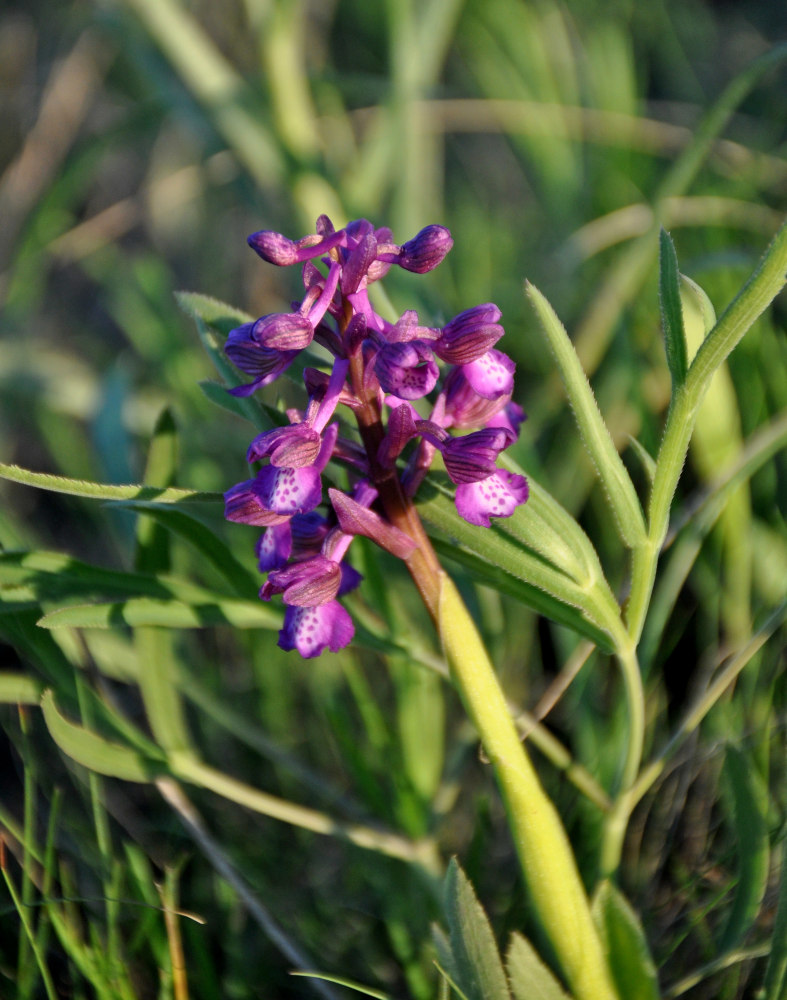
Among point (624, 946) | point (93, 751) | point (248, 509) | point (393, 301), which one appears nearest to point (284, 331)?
point (248, 509)

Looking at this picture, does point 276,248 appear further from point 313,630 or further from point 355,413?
point 313,630

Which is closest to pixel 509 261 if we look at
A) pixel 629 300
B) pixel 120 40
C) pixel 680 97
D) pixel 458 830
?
pixel 629 300

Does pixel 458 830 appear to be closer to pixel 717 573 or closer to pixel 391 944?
pixel 391 944

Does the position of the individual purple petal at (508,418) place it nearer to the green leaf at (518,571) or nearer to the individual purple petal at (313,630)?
the green leaf at (518,571)

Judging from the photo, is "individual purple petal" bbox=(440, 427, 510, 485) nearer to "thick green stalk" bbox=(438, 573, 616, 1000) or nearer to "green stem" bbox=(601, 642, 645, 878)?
"thick green stalk" bbox=(438, 573, 616, 1000)

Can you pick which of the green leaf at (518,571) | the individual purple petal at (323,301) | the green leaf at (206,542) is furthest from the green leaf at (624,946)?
the individual purple petal at (323,301)

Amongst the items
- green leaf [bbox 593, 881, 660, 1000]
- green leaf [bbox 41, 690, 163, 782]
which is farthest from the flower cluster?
green leaf [bbox 593, 881, 660, 1000]
